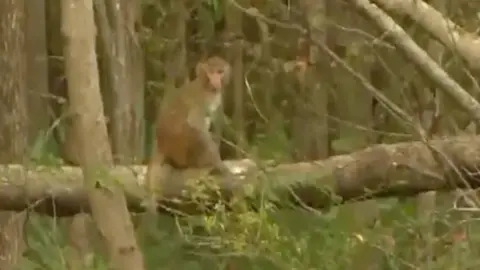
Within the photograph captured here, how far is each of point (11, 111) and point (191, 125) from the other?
49cm

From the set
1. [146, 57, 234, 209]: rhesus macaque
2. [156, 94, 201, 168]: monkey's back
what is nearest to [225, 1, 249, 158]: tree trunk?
[146, 57, 234, 209]: rhesus macaque

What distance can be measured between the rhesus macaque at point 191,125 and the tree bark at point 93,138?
346 mm

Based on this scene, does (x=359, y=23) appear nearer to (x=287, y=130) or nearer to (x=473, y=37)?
(x=287, y=130)

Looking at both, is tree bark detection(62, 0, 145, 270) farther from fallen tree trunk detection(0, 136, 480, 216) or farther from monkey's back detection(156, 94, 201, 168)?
monkey's back detection(156, 94, 201, 168)

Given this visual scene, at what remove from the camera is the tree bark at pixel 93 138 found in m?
1.74

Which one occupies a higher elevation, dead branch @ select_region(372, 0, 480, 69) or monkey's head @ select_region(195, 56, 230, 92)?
dead branch @ select_region(372, 0, 480, 69)

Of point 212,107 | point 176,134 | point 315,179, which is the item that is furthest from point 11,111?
point 315,179

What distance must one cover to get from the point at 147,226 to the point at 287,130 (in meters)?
0.66

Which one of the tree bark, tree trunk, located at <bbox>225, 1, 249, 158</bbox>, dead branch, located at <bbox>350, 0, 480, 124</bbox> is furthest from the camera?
tree trunk, located at <bbox>225, 1, 249, 158</bbox>

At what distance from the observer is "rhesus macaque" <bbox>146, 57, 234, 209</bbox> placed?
224cm

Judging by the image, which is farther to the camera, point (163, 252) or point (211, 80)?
Answer: point (163, 252)

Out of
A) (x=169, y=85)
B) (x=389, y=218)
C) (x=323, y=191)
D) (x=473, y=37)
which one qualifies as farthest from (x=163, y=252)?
(x=473, y=37)

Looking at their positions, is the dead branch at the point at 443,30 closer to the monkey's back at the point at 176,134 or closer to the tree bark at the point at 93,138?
the monkey's back at the point at 176,134

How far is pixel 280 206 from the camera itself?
2.01m
